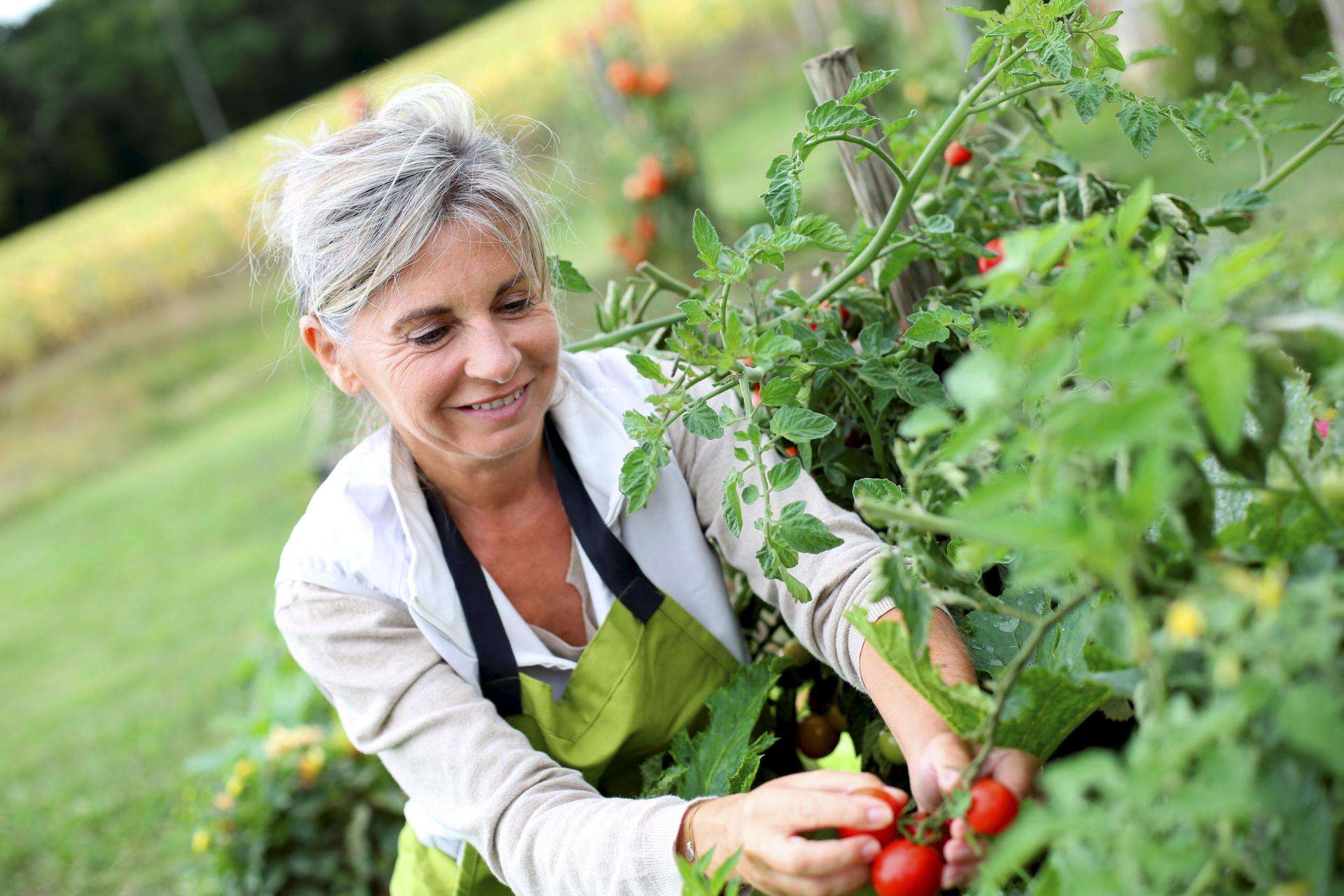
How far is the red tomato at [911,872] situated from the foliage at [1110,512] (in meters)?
0.05

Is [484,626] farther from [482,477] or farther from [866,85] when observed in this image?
[866,85]

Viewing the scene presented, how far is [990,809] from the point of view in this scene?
808 millimetres

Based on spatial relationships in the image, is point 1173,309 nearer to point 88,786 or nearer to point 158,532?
point 88,786

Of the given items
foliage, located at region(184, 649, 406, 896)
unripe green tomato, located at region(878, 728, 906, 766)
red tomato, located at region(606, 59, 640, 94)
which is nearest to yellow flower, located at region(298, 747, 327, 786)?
foliage, located at region(184, 649, 406, 896)

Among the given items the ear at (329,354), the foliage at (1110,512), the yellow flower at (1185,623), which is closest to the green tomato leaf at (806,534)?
the foliage at (1110,512)

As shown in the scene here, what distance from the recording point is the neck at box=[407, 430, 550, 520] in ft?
5.09

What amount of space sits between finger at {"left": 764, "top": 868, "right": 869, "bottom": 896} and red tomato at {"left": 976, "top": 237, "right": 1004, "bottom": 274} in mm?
829

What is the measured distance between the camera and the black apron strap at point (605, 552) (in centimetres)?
149

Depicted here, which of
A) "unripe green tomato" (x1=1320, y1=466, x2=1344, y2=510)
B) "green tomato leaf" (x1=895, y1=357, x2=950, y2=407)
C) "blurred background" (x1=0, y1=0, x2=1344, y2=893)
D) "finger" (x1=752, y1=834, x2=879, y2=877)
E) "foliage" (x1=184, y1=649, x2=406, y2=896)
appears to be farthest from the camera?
"blurred background" (x1=0, y1=0, x2=1344, y2=893)

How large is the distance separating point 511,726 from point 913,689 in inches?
22.8

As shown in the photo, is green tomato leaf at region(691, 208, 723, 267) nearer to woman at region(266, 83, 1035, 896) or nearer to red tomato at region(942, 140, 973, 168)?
woman at region(266, 83, 1035, 896)

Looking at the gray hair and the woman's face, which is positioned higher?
the gray hair

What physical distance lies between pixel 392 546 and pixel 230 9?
33085mm

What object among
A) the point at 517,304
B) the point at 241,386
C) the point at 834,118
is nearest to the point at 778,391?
the point at 834,118
